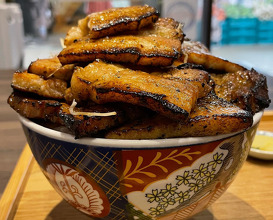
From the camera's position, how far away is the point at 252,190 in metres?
0.83

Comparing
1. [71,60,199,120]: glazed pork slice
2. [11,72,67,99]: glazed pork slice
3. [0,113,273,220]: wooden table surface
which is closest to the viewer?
[71,60,199,120]: glazed pork slice

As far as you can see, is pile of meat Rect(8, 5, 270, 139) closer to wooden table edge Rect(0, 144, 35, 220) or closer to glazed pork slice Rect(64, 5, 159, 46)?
glazed pork slice Rect(64, 5, 159, 46)

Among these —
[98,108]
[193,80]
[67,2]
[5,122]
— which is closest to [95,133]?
[98,108]

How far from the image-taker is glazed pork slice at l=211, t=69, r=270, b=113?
1.95ft

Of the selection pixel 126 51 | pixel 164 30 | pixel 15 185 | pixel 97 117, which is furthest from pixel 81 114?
pixel 15 185

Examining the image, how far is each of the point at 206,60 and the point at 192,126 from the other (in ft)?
0.70

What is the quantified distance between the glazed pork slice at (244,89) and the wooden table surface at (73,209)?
27 centimetres

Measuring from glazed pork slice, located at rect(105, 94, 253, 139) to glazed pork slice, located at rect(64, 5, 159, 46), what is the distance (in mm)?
200

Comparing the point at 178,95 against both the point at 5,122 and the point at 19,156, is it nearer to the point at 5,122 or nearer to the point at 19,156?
the point at 19,156

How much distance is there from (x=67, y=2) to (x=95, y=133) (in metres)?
2.36

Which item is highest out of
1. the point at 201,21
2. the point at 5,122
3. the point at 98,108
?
the point at 98,108

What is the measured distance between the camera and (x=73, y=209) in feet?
2.48

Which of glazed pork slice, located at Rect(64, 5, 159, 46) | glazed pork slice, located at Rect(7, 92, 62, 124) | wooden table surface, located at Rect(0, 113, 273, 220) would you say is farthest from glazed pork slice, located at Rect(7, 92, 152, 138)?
wooden table surface, located at Rect(0, 113, 273, 220)

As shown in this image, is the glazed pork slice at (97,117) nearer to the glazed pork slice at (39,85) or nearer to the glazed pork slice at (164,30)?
the glazed pork slice at (39,85)
